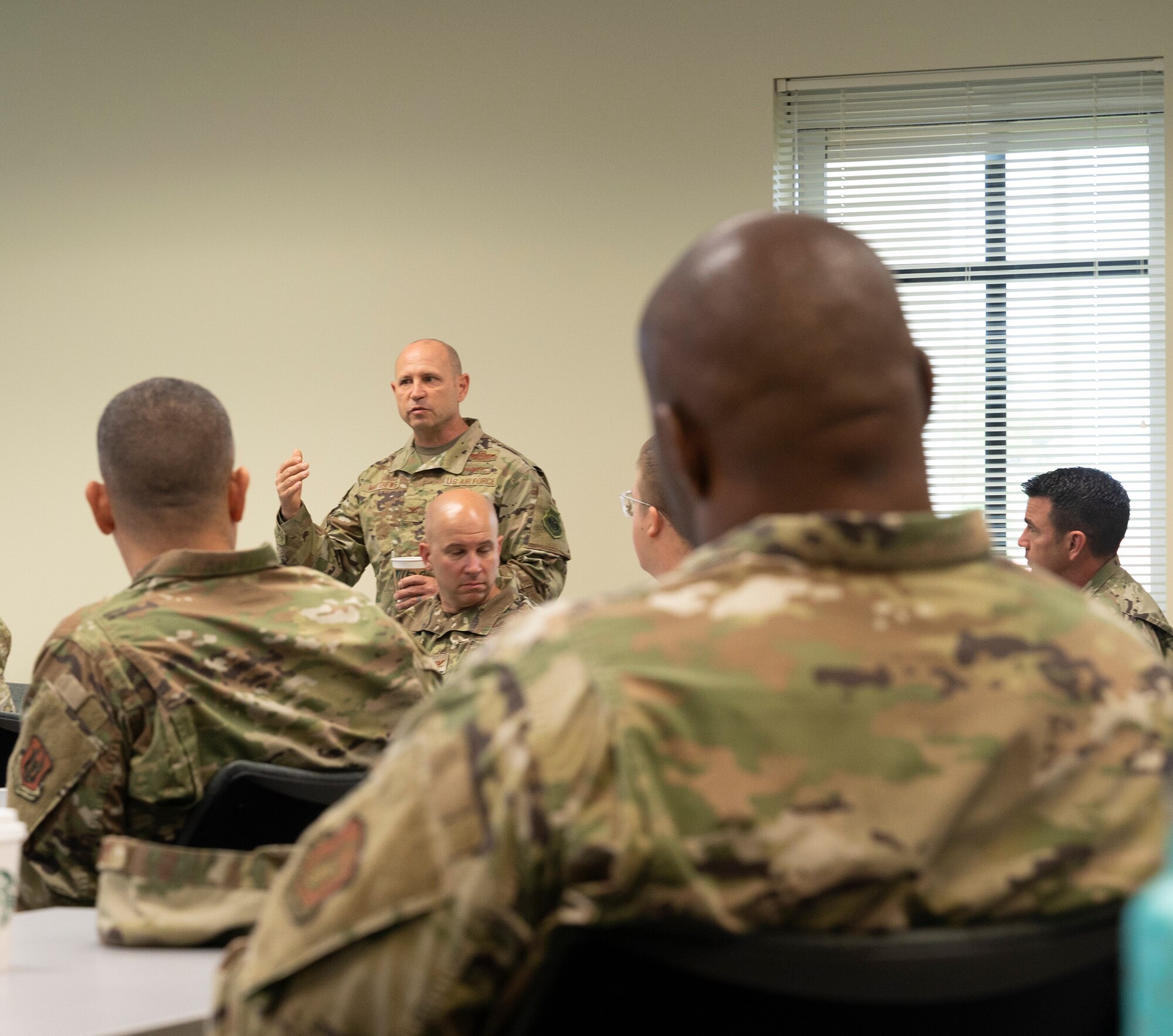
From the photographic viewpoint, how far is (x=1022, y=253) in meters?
5.14

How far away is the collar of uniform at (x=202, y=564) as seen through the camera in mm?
1746

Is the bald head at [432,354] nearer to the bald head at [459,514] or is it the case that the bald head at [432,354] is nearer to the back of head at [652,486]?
the bald head at [459,514]

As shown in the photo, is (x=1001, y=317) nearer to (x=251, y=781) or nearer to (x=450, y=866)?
(x=251, y=781)

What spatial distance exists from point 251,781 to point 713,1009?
2.89ft

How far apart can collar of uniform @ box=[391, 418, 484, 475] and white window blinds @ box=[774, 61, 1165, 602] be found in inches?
64.8

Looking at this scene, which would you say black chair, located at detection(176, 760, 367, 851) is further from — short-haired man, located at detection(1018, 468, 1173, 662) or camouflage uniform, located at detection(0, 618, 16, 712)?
short-haired man, located at detection(1018, 468, 1173, 662)

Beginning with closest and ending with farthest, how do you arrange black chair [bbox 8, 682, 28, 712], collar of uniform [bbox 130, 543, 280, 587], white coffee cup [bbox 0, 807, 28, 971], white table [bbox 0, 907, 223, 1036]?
1. white table [bbox 0, 907, 223, 1036]
2. white coffee cup [bbox 0, 807, 28, 971]
3. collar of uniform [bbox 130, 543, 280, 587]
4. black chair [bbox 8, 682, 28, 712]

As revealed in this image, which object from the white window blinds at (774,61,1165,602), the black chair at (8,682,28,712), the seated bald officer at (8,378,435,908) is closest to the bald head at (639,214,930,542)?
the seated bald officer at (8,378,435,908)

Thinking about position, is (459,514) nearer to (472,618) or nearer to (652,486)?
(472,618)

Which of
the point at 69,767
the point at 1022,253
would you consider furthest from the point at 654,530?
the point at 1022,253

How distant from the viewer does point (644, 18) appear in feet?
17.3

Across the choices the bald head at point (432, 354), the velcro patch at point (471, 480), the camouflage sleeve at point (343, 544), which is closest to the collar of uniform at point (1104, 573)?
the velcro patch at point (471, 480)

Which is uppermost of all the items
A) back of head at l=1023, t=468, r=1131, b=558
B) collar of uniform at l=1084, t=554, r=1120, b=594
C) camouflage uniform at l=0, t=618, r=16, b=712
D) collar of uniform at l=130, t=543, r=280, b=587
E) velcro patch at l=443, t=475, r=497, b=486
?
collar of uniform at l=130, t=543, r=280, b=587

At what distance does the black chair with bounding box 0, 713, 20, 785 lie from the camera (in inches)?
99.8
